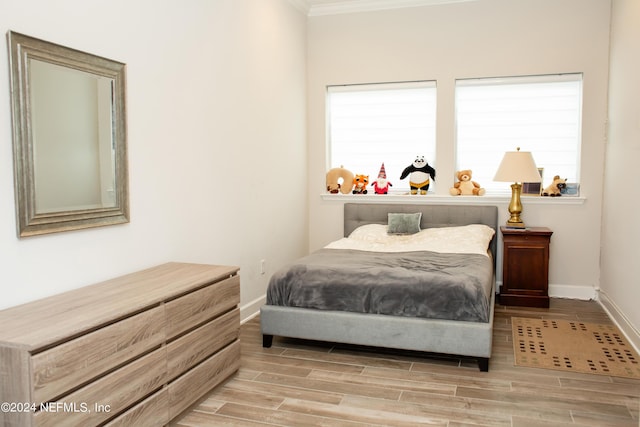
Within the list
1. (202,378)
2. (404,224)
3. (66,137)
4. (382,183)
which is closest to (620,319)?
(404,224)

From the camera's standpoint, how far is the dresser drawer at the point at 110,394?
1.82 meters

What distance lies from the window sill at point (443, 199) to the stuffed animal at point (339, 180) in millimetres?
63

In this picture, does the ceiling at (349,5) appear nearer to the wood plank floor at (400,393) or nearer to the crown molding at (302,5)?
the crown molding at (302,5)

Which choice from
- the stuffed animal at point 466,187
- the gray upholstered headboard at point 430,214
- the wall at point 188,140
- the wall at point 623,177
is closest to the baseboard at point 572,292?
the wall at point 623,177

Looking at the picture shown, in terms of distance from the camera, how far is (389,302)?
332 cm

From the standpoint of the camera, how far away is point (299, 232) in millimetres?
5406

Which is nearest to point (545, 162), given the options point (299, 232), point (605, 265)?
point (605, 265)

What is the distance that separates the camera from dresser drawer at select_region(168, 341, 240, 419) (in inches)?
97.4

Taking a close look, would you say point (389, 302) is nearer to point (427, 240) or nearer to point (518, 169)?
point (427, 240)

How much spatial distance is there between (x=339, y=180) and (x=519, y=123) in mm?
1878

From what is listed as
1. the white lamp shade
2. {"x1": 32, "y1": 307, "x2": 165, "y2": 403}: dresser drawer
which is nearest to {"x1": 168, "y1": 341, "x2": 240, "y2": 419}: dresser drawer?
{"x1": 32, "y1": 307, "x2": 165, "y2": 403}: dresser drawer

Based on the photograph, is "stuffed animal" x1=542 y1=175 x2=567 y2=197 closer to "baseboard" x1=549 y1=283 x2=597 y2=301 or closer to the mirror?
"baseboard" x1=549 y1=283 x2=597 y2=301

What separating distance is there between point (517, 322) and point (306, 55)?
3.37m

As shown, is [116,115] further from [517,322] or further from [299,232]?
[517,322]
